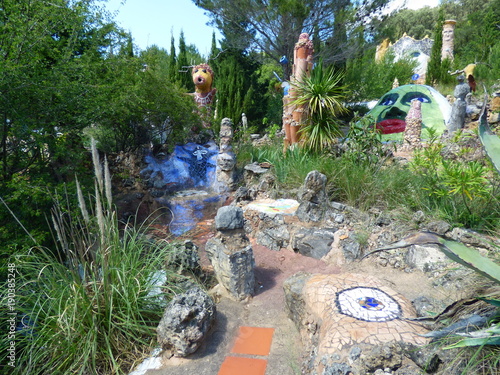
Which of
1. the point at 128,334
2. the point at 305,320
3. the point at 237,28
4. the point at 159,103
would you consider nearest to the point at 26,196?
the point at 128,334

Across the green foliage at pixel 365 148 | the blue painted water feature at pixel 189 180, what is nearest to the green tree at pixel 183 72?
the blue painted water feature at pixel 189 180

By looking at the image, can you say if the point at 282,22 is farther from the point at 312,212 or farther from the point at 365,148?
the point at 312,212

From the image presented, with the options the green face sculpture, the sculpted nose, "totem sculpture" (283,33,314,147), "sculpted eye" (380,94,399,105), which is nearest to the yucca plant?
"totem sculpture" (283,33,314,147)

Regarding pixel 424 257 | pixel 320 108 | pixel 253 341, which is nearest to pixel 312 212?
pixel 424 257

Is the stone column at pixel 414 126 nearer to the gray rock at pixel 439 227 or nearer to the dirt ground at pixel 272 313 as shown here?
the gray rock at pixel 439 227

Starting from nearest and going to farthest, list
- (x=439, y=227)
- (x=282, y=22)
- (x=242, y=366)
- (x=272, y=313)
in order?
(x=242, y=366)
(x=272, y=313)
(x=439, y=227)
(x=282, y=22)

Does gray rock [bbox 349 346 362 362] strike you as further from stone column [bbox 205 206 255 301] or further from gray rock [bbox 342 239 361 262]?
gray rock [bbox 342 239 361 262]

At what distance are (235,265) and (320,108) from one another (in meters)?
3.59

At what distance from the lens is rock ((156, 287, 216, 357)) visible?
207cm

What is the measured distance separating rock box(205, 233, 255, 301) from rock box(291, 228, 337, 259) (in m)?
1.16

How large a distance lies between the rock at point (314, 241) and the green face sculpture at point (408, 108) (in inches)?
263

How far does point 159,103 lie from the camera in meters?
6.61

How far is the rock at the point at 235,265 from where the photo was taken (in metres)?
2.78

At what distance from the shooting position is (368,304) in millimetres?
2092
